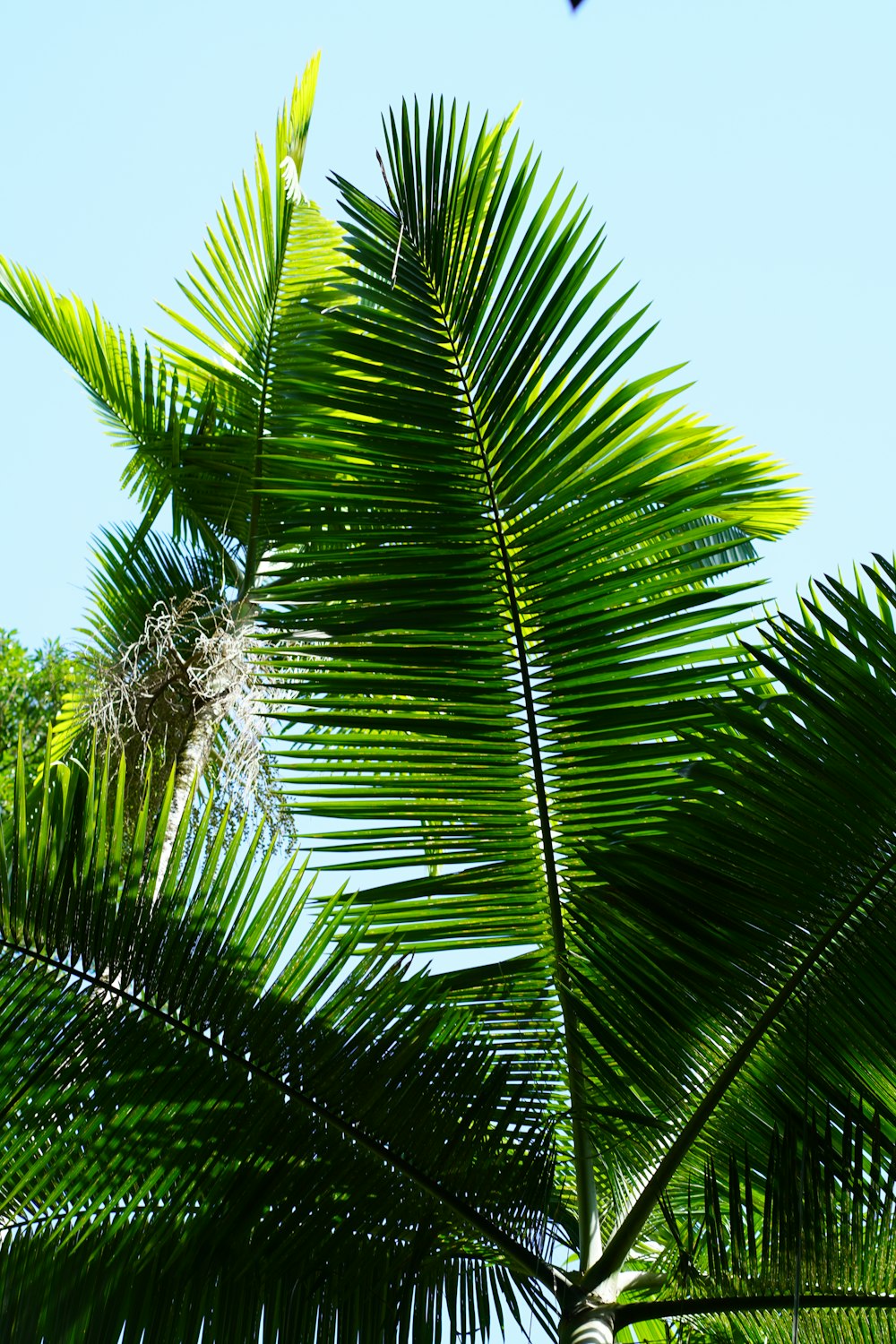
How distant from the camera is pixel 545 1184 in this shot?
2303mm

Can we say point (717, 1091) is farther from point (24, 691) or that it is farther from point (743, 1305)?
point (24, 691)

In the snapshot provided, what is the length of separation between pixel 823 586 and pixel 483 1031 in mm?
1203

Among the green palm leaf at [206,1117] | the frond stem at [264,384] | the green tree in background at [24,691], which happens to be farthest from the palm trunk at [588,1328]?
the green tree in background at [24,691]

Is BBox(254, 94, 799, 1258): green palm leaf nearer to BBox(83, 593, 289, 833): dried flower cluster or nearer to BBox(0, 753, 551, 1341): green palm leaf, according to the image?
BBox(0, 753, 551, 1341): green palm leaf

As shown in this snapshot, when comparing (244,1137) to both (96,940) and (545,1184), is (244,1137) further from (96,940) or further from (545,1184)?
(545,1184)

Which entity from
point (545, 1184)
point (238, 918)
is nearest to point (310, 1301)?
point (545, 1184)

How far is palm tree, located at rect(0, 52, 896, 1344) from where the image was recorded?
211 centimetres

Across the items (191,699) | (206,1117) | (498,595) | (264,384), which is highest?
(264,384)

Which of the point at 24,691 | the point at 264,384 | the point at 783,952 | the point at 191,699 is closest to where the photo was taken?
the point at 783,952

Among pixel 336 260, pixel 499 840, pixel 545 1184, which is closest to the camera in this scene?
pixel 545 1184

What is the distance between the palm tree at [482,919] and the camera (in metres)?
2.11

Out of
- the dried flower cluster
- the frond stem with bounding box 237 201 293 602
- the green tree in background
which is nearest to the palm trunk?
the dried flower cluster

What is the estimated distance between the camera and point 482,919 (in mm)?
2535

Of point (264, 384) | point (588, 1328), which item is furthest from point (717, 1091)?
point (264, 384)
